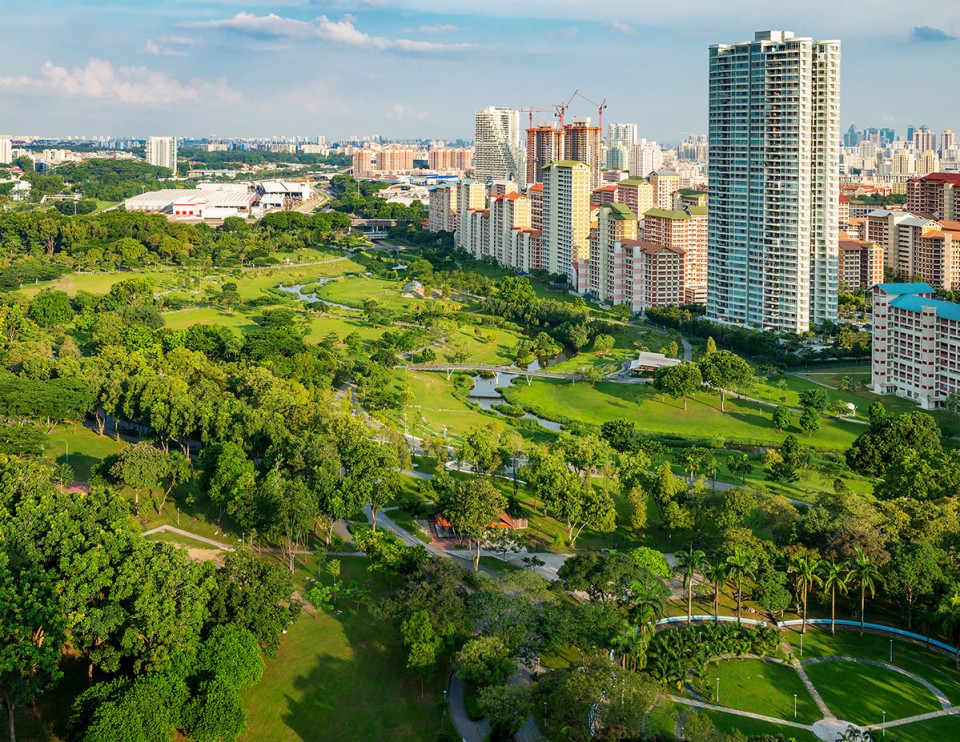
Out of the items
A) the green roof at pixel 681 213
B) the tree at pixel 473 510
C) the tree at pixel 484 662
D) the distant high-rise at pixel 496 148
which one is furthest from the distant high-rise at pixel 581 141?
the tree at pixel 484 662

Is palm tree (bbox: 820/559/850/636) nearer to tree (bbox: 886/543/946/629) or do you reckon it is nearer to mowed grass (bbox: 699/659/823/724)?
tree (bbox: 886/543/946/629)

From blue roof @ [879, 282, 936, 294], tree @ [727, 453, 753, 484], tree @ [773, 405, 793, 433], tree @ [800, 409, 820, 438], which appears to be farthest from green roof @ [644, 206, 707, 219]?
tree @ [727, 453, 753, 484]

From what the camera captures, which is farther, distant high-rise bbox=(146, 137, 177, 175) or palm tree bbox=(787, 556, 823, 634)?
distant high-rise bbox=(146, 137, 177, 175)

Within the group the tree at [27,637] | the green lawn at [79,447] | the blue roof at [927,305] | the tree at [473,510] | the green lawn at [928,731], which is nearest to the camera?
the tree at [27,637]

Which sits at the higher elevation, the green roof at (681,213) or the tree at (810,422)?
the green roof at (681,213)

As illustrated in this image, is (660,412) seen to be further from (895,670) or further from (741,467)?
(895,670)

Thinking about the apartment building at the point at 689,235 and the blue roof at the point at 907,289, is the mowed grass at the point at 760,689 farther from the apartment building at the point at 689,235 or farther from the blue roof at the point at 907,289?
the apartment building at the point at 689,235
